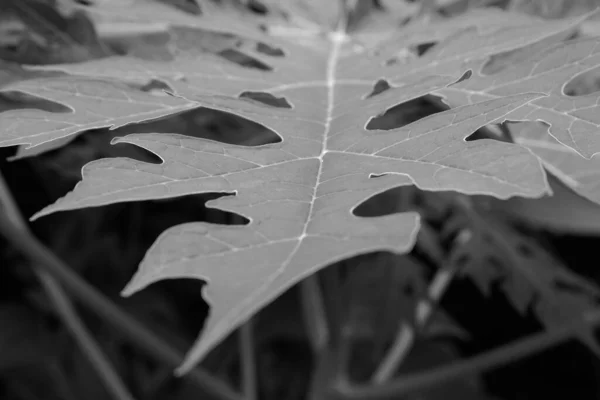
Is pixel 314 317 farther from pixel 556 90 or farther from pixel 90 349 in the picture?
pixel 556 90

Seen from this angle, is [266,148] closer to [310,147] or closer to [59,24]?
[310,147]

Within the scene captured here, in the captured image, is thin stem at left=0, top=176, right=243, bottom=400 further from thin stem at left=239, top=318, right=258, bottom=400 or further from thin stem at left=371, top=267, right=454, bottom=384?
thin stem at left=371, top=267, right=454, bottom=384

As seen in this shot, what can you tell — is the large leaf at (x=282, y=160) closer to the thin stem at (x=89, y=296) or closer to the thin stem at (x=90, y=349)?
the thin stem at (x=89, y=296)

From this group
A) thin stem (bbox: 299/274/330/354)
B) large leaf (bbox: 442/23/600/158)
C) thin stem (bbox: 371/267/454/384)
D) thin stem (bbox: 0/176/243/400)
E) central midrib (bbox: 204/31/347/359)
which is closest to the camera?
central midrib (bbox: 204/31/347/359)

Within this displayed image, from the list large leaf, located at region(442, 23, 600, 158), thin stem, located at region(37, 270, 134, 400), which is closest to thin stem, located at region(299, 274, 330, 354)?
thin stem, located at region(37, 270, 134, 400)

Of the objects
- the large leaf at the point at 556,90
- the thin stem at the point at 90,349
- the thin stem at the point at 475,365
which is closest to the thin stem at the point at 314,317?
the thin stem at the point at 475,365

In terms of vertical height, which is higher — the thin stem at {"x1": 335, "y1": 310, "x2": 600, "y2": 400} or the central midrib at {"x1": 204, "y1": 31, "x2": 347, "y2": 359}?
the central midrib at {"x1": 204, "y1": 31, "x2": 347, "y2": 359}

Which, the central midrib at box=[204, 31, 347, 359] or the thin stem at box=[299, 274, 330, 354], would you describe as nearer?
the central midrib at box=[204, 31, 347, 359]
